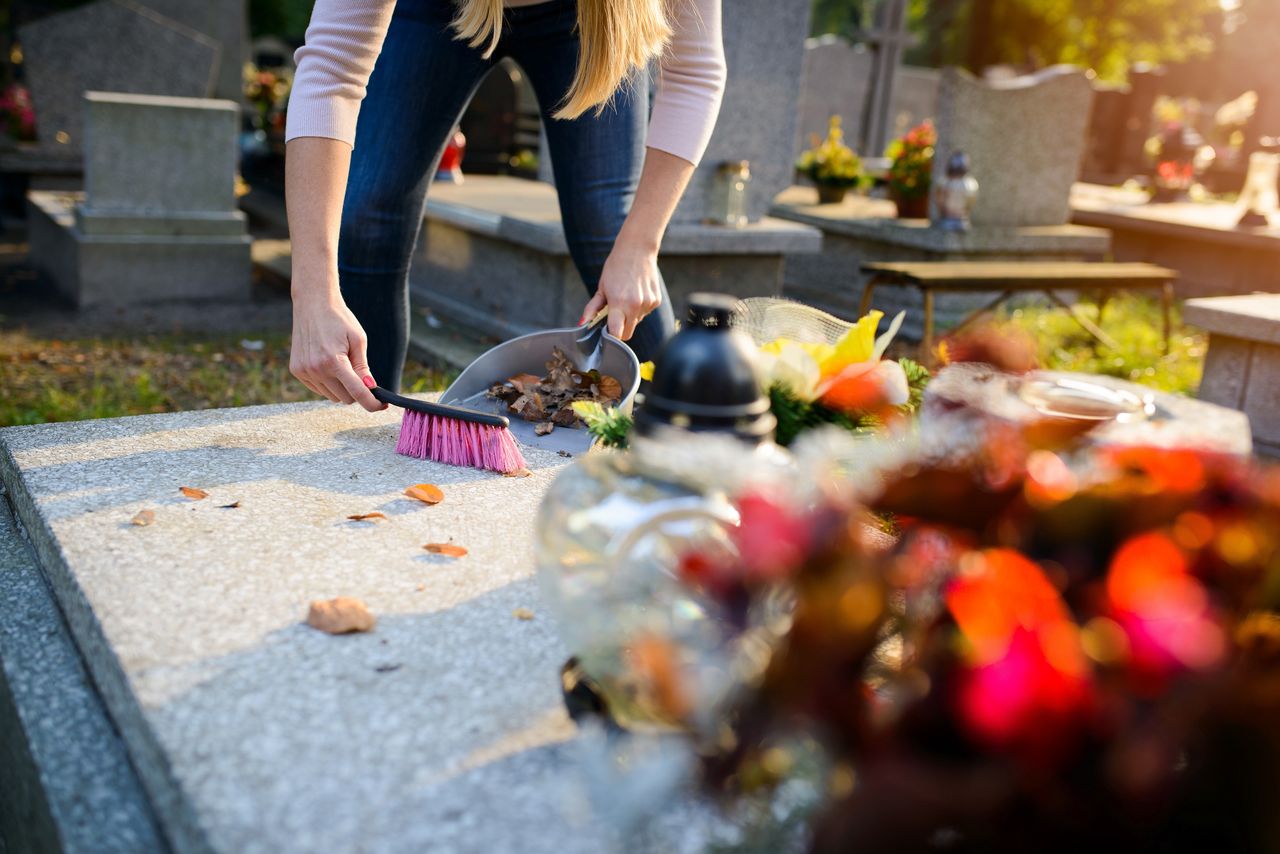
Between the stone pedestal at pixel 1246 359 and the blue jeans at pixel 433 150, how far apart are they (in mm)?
2291

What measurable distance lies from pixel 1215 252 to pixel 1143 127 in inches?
224

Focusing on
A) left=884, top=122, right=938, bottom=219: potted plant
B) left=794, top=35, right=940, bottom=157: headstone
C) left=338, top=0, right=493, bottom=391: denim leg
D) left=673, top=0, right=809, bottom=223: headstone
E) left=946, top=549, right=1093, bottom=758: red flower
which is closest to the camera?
left=946, top=549, right=1093, bottom=758: red flower

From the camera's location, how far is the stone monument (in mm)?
5148

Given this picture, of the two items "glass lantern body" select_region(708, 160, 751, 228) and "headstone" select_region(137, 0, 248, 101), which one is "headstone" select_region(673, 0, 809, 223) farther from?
"headstone" select_region(137, 0, 248, 101)

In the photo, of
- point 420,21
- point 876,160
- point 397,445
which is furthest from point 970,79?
point 397,445

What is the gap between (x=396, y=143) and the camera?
7.15 ft

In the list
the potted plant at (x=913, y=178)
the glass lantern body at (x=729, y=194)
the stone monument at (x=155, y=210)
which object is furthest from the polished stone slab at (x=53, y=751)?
the potted plant at (x=913, y=178)

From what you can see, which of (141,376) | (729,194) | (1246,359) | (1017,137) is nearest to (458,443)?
(141,376)

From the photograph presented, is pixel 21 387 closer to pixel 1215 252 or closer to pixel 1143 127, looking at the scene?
pixel 1215 252

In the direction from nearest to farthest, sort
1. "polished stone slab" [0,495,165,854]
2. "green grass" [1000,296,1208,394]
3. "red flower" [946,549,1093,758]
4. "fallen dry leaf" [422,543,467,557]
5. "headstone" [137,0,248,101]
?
"red flower" [946,549,1093,758] < "polished stone slab" [0,495,165,854] < "fallen dry leaf" [422,543,467,557] < "green grass" [1000,296,1208,394] < "headstone" [137,0,248,101]

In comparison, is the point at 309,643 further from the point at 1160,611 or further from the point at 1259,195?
the point at 1259,195

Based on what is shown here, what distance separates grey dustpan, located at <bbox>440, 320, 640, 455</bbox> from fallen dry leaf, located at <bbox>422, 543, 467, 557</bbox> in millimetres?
536

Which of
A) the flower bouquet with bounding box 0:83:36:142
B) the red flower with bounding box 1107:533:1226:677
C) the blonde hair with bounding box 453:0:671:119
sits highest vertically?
the blonde hair with bounding box 453:0:671:119

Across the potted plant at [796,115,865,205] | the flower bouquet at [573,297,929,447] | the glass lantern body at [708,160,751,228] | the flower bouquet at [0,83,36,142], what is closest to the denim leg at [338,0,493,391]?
the flower bouquet at [573,297,929,447]
